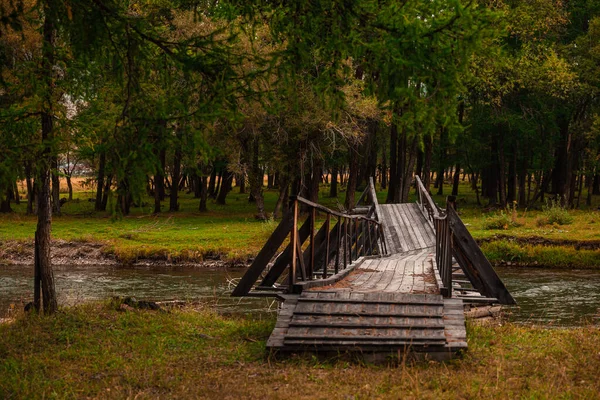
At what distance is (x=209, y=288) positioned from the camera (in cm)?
2045

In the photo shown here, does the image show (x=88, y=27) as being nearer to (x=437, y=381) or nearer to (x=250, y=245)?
(x=437, y=381)

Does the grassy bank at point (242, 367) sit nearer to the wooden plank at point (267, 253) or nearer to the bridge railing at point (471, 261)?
the bridge railing at point (471, 261)

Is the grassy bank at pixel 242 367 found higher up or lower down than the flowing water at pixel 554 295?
higher up

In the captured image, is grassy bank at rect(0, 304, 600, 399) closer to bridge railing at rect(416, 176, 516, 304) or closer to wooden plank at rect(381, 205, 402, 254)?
bridge railing at rect(416, 176, 516, 304)

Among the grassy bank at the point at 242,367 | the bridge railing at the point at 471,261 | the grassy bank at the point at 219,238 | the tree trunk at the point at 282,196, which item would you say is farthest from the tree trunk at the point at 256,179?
the grassy bank at the point at 242,367

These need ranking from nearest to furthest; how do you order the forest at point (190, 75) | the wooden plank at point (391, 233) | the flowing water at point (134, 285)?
the forest at point (190, 75), the flowing water at point (134, 285), the wooden plank at point (391, 233)

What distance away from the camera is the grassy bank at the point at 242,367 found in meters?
6.90

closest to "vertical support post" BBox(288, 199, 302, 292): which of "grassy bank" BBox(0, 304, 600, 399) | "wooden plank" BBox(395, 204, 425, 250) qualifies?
"grassy bank" BBox(0, 304, 600, 399)

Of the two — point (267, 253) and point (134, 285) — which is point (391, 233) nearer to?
point (134, 285)

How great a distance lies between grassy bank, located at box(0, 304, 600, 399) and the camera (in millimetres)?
6898

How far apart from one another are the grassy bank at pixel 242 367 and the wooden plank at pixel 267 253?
69cm

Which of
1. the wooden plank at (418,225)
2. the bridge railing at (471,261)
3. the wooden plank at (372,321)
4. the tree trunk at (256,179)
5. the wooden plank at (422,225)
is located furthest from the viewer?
the tree trunk at (256,179)

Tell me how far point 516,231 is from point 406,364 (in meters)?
22.2

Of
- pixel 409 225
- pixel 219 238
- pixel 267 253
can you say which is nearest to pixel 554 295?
pixel 409 225
